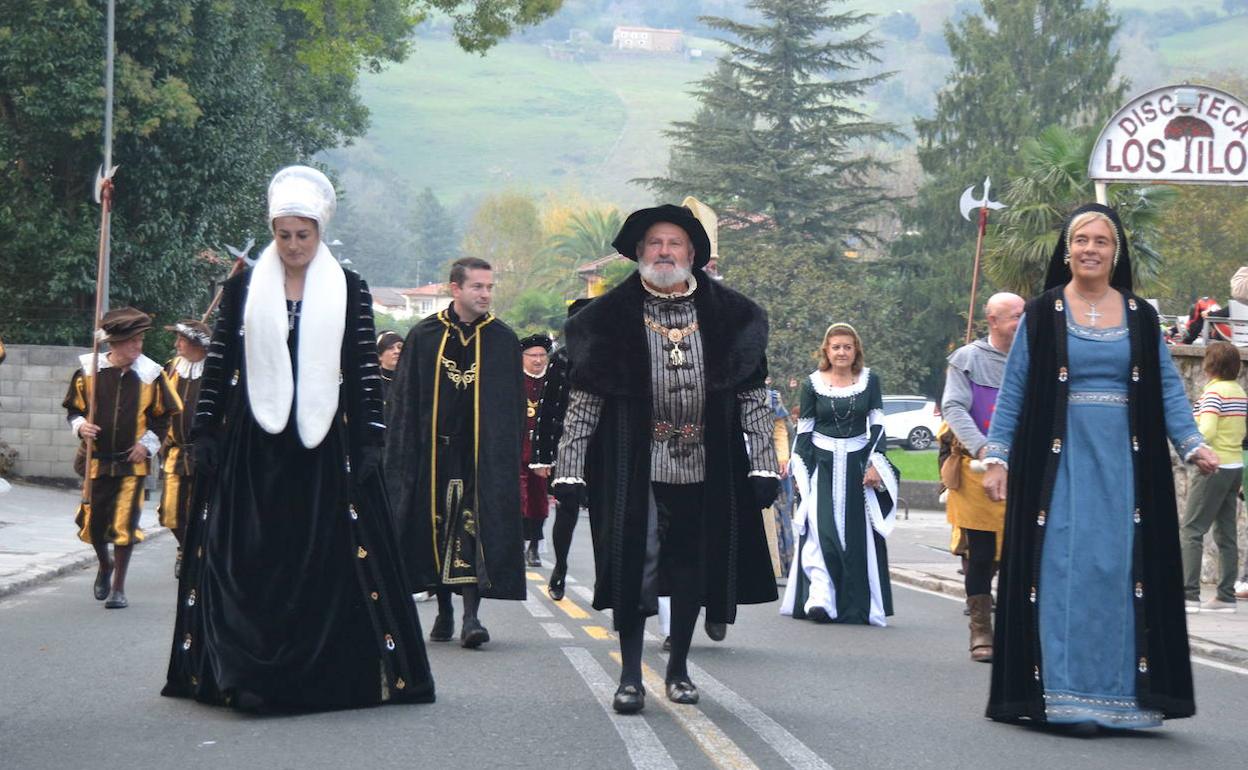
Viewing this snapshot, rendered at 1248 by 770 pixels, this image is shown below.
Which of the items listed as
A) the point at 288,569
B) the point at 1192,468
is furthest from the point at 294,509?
the point at 1192,468

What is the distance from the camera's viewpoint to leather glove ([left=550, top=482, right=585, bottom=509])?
7.94 meters

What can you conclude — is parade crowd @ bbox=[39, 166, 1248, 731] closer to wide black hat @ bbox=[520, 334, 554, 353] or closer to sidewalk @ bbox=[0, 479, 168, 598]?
sidewalk @ bbox=[0, 479, 168, 598]

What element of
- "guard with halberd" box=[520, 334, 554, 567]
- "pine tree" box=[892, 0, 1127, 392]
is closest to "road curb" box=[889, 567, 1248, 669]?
"guard with halberd" box=[520, 334, 554, 567]

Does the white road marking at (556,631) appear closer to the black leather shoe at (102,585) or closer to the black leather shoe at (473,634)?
the black leather shoe at (473,634)

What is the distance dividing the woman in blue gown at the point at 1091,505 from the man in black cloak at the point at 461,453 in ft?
11.2

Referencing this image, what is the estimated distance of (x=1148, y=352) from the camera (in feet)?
25.9

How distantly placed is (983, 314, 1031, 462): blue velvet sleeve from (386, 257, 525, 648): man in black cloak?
3.40 m

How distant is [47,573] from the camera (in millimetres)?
15062

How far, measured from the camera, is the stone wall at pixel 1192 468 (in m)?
16.8

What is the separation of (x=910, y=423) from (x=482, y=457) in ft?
147

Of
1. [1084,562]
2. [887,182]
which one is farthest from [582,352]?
[887,182]

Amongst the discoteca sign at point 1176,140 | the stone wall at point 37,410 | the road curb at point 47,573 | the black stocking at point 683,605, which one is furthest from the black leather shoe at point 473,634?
the stone wall at point 37,410

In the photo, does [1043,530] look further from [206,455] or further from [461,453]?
[461,453]

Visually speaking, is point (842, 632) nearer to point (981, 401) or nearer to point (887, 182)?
point (981, 401)
